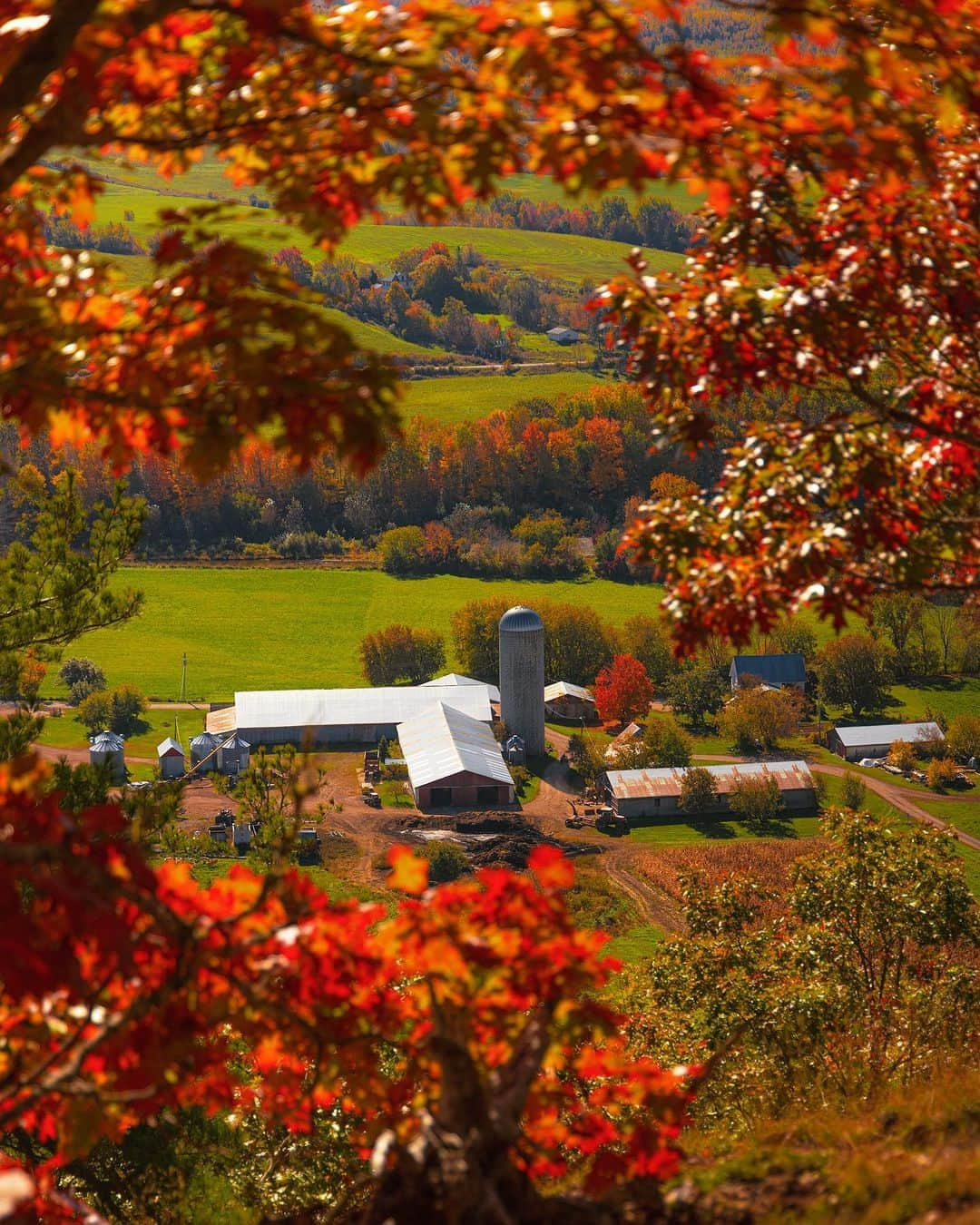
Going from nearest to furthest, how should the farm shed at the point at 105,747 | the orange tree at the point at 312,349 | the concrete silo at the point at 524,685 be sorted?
the orange tree at the point at 312,349 < the farm shed at the point at 105,747 < the concrete silo at the point at 524,685

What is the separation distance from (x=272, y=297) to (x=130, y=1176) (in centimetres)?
1172

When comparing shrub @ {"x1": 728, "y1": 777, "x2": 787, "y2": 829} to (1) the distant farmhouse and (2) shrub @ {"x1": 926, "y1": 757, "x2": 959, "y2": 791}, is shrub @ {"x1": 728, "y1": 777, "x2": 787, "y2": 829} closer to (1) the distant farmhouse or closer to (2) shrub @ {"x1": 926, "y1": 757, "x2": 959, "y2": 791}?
(2) shrub @ {"x1": 926, "y1": 757, "x2": 959, "y2": 791}

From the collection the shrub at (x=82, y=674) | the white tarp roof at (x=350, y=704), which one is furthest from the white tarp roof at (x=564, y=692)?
the shrub at (x=82, y=674)

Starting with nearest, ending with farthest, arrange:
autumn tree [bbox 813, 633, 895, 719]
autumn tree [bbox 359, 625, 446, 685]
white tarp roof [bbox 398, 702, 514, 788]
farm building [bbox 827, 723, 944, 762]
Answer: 1. white tarp roof [bbox 398, 702, 514, 788]
2. farm building [bbox 827, 723, 944, 762]
3. autumn tree [bbox 813, 633, 895, 719]
4. autumn tree [bbox 359, 625, 446, 685]

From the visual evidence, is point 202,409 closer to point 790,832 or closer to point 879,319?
point 879,319

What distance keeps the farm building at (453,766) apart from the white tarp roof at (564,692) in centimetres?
1032

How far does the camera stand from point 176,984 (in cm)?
580

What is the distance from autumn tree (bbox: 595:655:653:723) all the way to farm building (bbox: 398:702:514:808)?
30.9 feet

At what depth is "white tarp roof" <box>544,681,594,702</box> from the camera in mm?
77875

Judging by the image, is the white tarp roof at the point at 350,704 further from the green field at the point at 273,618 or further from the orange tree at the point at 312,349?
the orange tree at the point at 312,349

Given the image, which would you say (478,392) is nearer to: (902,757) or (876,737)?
(876,737)

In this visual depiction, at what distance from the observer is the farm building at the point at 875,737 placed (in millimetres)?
68812

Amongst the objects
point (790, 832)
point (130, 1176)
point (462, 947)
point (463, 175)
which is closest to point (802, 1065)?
point (130, 1176)

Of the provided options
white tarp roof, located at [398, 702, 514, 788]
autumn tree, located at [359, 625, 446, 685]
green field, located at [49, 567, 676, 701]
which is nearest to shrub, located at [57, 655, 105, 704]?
green field, located at [49, 567, 676, 701]
